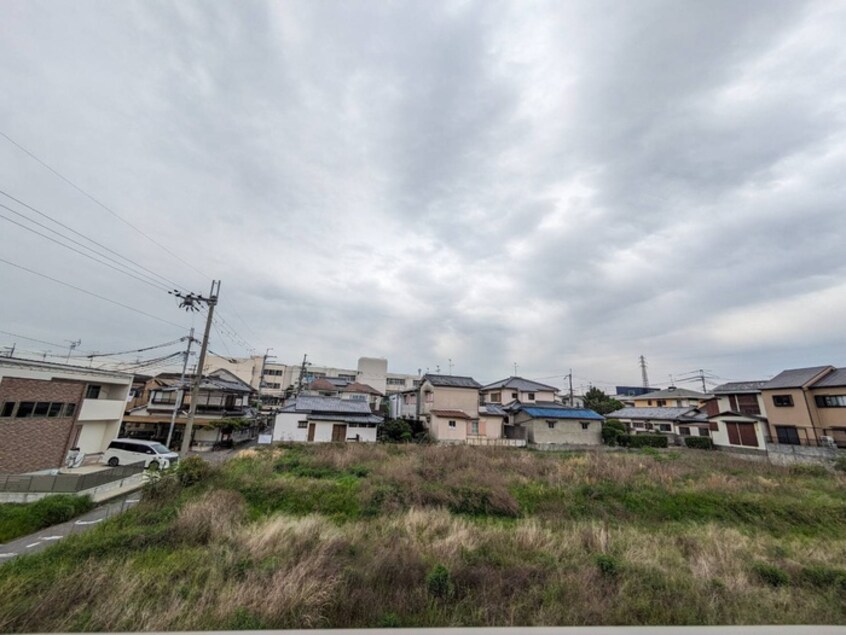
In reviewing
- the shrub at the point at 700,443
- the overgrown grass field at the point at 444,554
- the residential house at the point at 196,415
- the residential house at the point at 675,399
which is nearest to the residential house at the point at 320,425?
the residential house at the point at 196,415

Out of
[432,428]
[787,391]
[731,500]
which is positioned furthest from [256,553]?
[787,391]

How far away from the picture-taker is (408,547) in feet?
23.2

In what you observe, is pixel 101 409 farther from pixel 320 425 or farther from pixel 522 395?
pixel 522 395

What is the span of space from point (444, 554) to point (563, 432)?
970 inches

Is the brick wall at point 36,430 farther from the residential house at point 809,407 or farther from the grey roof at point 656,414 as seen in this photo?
the residential house at point 809,407

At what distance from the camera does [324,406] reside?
92.0 ft

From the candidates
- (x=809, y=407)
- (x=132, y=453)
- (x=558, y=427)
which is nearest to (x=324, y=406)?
(x=132, y=453)

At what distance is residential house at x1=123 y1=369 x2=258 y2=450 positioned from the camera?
25781mm

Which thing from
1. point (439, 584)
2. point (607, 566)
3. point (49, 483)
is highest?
point (439, 584)

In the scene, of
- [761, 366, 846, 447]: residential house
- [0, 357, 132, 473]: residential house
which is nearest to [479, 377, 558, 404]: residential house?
[761, 366, 846, 447]: residential house

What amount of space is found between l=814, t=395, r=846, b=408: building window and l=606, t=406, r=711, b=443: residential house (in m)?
7.90

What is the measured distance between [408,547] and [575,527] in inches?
208

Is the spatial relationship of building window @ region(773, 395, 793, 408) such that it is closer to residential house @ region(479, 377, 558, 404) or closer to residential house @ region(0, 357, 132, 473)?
residential house @ region(479, 377, 558, 404)

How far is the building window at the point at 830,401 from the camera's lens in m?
23.0
